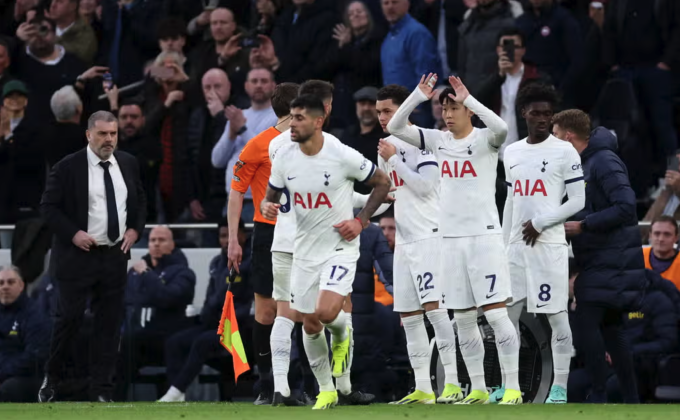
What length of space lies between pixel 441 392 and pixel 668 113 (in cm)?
479

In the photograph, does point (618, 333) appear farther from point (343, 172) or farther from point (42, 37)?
point (42, 37)

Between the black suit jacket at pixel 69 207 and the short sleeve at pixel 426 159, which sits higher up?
the short sleeve at pixel 426 159

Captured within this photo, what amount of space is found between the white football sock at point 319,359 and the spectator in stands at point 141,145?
20.6 feet

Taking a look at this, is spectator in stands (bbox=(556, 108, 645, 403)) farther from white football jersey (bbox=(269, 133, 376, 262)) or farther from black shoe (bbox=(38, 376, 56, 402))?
black shoe (bbox=(38, 376, 56, 402))

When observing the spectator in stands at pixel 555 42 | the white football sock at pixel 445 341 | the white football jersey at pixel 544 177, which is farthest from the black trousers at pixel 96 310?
the spectator in stands at pixel 555 42

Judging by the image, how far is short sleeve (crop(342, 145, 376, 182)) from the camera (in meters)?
9.98

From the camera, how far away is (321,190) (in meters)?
9.96

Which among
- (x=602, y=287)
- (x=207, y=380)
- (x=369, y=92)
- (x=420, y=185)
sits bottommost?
(x=207, y=380)

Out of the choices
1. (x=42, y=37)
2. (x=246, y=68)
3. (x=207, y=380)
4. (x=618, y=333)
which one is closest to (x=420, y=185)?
(x=618, y=333)

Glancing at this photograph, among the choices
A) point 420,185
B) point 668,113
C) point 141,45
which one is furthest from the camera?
point 141,45

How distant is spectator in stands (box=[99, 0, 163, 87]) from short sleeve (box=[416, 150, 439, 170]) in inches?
274

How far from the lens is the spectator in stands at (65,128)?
51.2 ft

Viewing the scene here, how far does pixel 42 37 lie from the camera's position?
16.8 metres

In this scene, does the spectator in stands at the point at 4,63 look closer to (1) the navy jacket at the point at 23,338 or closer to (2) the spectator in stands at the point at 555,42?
(1) the navy jacket at the point at 23,338
